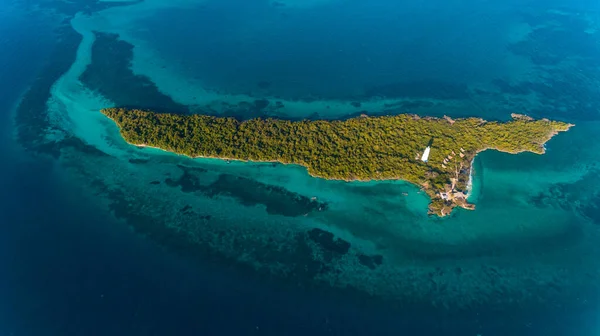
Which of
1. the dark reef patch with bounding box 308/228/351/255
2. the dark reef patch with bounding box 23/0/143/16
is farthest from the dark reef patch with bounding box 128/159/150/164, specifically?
the dark reef patch with bounding box 23/0/143/16

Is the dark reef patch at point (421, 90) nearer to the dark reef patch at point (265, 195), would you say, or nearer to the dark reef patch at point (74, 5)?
the dark reef patch at point (265, 195)

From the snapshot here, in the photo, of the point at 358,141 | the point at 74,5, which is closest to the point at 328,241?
the point at 358,141

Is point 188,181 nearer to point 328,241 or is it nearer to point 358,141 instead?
point 328,241

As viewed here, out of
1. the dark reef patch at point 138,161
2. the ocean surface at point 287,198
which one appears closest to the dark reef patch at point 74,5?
the ocean surface at point 287,198

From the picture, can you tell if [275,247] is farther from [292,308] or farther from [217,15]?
[217,15]

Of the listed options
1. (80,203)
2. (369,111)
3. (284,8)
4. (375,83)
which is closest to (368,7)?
(284,8)

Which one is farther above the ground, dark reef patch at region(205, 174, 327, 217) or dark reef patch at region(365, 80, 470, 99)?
dark reef patch at region(365, 80, 470, 99)

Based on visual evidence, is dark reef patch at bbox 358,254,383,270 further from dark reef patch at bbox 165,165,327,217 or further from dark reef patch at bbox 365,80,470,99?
dark reef patch at bbox 365,80,470,99
